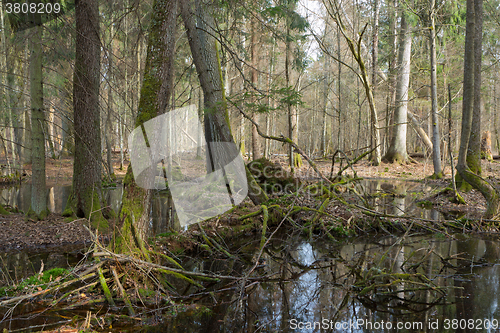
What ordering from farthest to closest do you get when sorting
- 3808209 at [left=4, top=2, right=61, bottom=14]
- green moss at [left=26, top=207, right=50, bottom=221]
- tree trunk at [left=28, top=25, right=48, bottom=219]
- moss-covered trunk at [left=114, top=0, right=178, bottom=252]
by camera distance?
green moss at [left=26, top=207, right=50, bottom=221] < tree trunk at [left=28, top=25, right=48, bottom=219] < 3808209 at [left=4, top=2, right=61, bottom=14] < moss-covered trunk at [left=114, top=0, right=178, bottom=252]

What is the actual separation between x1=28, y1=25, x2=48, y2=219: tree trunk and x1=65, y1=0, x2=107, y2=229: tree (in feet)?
2.14

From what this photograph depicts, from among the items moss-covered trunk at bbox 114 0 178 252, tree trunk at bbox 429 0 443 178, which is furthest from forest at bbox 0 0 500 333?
tree trunk at bbox 429 0 443 178

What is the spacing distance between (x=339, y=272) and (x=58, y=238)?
5.75 m

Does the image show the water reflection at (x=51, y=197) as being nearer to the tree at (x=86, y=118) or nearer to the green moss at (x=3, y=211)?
the green moss at (x=3, y=211)

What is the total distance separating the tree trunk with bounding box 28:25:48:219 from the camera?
7.36 meters

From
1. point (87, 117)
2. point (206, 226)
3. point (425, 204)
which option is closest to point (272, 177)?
point (206, 226)

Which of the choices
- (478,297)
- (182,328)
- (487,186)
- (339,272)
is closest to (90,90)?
(182,328)

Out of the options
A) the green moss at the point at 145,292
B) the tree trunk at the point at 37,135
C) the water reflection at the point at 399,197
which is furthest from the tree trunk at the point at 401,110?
the green moss at the point at 145,292

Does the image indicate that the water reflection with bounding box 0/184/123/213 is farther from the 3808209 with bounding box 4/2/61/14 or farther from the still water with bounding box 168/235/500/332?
the still water with bounding box 168/235/500/332

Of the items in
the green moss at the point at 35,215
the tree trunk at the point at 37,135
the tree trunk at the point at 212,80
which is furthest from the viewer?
the tree trunk at the point at 212,80

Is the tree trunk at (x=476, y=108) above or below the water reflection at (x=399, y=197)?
above

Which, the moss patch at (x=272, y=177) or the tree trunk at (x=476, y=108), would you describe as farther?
the moss patch at (x=272, y=177)

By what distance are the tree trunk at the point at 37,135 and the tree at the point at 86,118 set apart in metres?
0.65

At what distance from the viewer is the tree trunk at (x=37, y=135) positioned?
736 centimetres
